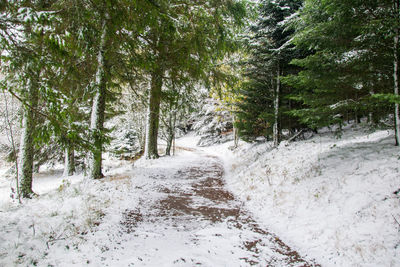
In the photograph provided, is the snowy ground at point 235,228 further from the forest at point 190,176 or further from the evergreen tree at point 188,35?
the evergreen tree at point 188,35

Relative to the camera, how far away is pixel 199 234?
4176mm

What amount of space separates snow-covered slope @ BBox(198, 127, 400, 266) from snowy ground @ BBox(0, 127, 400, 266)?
0.06ft

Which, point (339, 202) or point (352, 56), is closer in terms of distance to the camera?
point (339, 202)

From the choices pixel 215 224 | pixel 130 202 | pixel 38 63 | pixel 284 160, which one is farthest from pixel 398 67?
pixel 38 63

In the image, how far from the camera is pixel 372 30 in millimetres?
5781

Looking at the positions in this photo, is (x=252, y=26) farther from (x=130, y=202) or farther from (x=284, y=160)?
(x=130, y=202)

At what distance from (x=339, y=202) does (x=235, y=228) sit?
2421 mm

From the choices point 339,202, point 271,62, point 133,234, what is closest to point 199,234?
point 133,234

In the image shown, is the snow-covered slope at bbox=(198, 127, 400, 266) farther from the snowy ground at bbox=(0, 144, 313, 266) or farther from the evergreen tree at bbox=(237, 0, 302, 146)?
the evergreen tree at bbox=(237, 0, 302, 146)

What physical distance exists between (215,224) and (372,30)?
6868mm

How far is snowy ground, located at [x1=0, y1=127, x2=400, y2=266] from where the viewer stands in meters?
3.19

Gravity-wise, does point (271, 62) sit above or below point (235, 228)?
above

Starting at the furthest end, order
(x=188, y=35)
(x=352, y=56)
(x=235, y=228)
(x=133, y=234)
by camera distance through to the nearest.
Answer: (x=352, y=56) < (x=188, y=35) < (x=235, y=228) < (x=133, y=234)

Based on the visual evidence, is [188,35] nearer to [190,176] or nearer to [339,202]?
[339,202]
